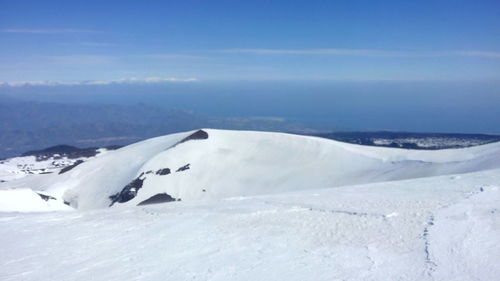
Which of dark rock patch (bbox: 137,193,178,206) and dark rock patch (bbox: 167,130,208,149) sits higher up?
dark rock patch (bbox: 167,130,208,149)

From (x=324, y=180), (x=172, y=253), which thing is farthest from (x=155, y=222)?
(x=324, y=180)


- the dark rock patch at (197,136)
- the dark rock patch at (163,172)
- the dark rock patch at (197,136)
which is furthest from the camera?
the dark rock patch at (197,136)

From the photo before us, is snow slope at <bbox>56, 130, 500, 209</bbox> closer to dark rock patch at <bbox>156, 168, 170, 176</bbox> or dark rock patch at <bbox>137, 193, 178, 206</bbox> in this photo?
dark rock patch at <bbox>156, 168, 170, 176</bbox>

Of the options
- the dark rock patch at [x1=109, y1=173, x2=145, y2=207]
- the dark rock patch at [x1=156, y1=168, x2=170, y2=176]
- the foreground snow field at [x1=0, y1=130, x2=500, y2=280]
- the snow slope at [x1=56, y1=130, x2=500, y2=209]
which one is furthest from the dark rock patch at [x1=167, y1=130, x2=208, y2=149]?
the foreground snow field at [x1=0, y1=130, x2=500, y2=280]

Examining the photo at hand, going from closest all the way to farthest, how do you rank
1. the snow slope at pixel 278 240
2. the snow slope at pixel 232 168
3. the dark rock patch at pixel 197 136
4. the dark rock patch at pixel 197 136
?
the snow slope at pixel 278 240
the snow slope at pixel 232 168
the dark rock patch at pixel 197 136
the dark rock patch at pixel 197 136

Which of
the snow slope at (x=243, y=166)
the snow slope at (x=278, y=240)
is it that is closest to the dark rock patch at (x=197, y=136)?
the snow slope at (x=243, y=166)

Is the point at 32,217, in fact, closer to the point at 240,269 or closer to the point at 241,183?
the point at 240,269

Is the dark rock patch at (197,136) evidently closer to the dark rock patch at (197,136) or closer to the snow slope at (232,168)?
the dark rock patch at (197,136)

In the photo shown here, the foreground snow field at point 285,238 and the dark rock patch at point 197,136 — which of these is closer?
the foreground snow field at point 285,238
